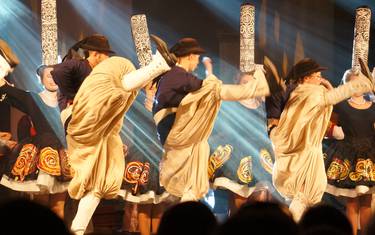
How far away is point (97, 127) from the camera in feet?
22.5

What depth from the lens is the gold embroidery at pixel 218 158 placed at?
8133 millimetres

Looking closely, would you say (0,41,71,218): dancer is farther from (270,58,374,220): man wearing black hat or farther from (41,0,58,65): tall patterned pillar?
(270,58,374,220): man wearing black hat

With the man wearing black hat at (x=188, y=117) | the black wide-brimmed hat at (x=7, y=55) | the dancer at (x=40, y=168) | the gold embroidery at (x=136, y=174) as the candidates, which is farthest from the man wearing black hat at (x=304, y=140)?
the black wide-brimmed hat at (x=7, y=55)

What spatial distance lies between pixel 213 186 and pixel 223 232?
17.5 ft

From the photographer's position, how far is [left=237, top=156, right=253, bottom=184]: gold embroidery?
8.23 m

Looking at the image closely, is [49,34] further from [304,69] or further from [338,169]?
[338,169]

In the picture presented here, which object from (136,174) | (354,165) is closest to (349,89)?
(354,165)

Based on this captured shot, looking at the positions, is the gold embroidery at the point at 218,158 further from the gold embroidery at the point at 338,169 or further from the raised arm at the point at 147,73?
the raised arm at the point at 147,73

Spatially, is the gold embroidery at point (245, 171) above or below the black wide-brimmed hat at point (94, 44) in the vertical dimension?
below

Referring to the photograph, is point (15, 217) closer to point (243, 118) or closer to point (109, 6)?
point (243, 118)

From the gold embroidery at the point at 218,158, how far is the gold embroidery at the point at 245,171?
15cm

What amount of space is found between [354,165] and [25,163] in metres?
3.07

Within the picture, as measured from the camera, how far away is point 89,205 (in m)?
6.80

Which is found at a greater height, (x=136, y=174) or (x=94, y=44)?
(x=94, y=44)
